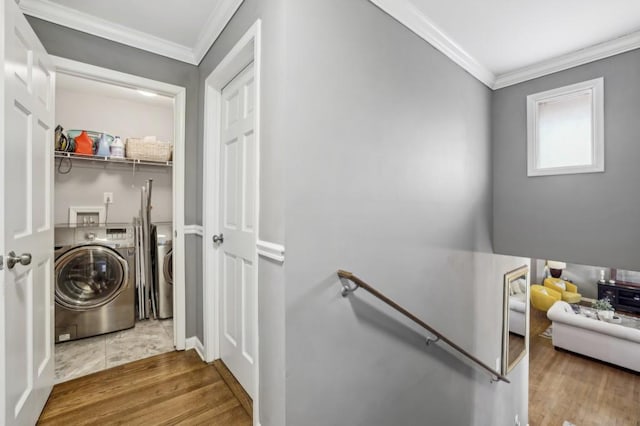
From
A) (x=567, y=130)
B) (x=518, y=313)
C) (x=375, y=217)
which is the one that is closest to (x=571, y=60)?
(x=567, y=130)

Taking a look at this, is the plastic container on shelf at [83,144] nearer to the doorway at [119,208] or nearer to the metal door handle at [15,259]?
the doorway at [119,208]

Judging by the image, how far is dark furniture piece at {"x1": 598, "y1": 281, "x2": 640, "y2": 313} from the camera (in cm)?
629

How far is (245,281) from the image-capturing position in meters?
1.82

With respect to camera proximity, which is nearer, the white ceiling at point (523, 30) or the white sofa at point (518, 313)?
the white ceiling at point (523, 30)

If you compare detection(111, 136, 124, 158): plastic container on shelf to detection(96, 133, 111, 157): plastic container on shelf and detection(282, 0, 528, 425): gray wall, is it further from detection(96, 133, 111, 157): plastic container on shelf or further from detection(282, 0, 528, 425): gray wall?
detection(282, 0, 528, 425): gray wall

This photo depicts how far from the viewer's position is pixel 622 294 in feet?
21.2

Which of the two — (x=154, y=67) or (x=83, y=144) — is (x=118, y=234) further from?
(x=154, y=67)

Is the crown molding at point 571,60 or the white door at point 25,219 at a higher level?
the crown molding at point 571,60

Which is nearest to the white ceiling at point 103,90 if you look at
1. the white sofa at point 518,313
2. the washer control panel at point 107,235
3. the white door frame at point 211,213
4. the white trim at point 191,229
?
the white door frame at point 211,213

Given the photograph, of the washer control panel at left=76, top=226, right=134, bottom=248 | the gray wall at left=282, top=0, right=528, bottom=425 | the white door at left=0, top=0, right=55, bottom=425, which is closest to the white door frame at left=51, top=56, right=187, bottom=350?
the white door at left=0, top=0, right=55, bottom=425

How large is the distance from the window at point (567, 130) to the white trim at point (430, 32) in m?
0.64

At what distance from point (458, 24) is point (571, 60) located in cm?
122

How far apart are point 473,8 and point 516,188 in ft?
5.52

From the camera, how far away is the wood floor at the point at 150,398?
1604mm
